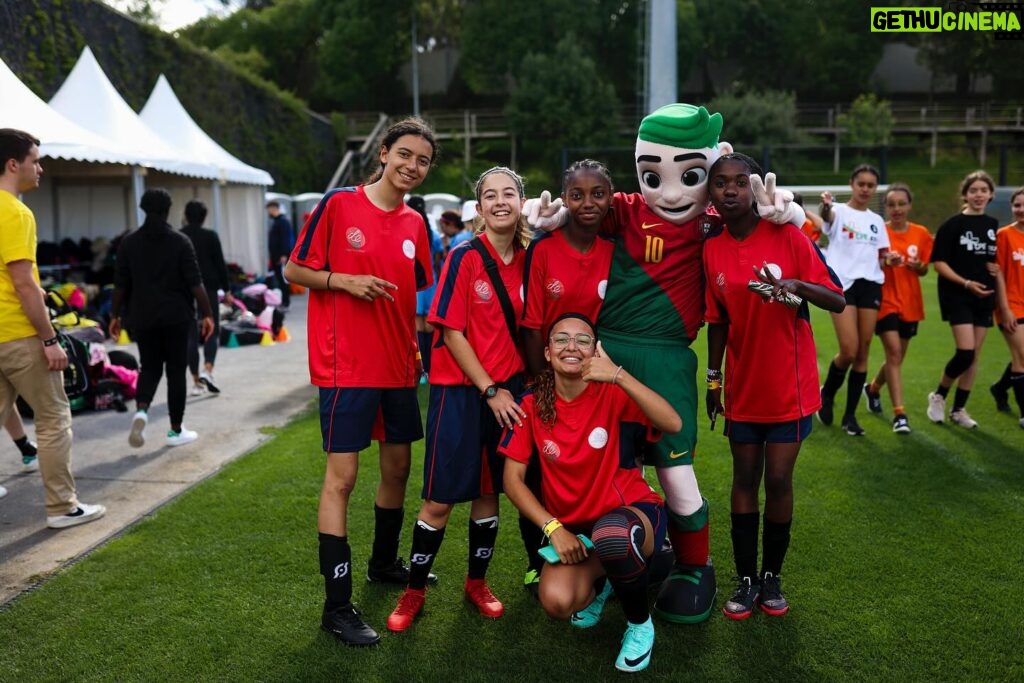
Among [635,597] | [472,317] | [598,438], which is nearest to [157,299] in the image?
[472,317]

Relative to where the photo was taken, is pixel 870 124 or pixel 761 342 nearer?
pixel 761 342

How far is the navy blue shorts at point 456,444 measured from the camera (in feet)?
11.0

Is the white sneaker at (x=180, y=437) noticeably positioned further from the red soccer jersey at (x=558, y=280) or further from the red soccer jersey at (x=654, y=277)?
the red soccer jersey at (x=654, y=277)

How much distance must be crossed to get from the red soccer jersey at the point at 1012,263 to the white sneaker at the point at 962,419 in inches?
33.5

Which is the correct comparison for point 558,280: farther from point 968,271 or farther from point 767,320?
point 968,271

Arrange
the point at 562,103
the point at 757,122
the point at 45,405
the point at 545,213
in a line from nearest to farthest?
the point at 545,213, the point at 45,405, the point at 757,122, the point at 562,103

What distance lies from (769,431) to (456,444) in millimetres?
1347

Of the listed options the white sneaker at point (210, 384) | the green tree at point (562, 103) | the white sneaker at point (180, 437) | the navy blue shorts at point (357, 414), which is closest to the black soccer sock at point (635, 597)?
the navy blue shorts at point (357, 414)

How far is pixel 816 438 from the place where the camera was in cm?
636

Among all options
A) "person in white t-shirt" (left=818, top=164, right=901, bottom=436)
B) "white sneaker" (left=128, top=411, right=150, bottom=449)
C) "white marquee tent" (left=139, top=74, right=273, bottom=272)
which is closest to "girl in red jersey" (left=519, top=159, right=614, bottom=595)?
"person in white t-shirt" (left=818, top=164, right=901, bottom=436)

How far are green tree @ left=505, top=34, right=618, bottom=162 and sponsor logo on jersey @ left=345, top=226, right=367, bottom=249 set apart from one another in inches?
1294

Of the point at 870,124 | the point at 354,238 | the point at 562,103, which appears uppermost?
the point at 562,103

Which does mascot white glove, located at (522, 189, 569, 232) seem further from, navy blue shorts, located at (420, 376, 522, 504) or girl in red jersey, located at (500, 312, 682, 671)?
navy blue shorts, located at (420, 376, 522, 504)

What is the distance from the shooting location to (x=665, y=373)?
343 centimetres
